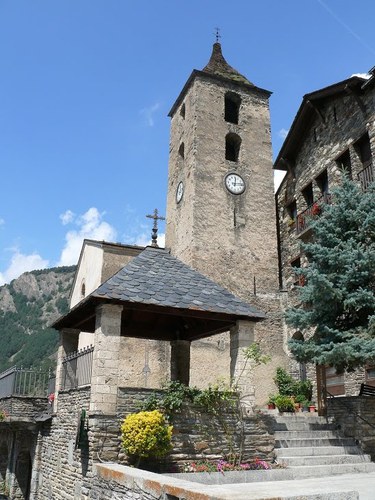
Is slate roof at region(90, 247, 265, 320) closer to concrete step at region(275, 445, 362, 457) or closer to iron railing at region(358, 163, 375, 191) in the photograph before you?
concrete step at region(275, 445, 362, 457)

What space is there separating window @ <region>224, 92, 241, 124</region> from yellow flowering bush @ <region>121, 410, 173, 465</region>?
17218 mm

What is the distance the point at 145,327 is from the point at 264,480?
5.39 meters

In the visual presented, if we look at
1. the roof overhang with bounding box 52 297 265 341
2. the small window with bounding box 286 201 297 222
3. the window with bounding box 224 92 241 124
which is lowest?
the roof overhang with bounding box 52 297 265 341

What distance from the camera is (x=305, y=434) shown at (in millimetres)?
11031

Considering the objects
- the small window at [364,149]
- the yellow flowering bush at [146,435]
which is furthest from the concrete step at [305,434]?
the small window at [364,149]

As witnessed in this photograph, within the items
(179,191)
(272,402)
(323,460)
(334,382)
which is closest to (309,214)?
(179,191)

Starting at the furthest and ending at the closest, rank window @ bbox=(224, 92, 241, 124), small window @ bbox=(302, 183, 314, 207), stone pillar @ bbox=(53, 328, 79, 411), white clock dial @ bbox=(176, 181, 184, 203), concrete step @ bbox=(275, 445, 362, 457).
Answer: window @ bbox=(224, 92, 241, 124) < white clock dial @ bbox=(176, 181, 184, 203) < small window @ bbox=(302, 183, 314, 207) < stone pillar @ bbox=(53, 328, 79, 411) < concrete step @ bbox=(275, 445, 362, 457)

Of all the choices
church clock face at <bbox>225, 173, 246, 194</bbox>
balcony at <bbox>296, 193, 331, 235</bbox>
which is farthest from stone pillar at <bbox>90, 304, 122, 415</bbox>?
church clock face at <bbox>225, 173, 246, 194</bbox>

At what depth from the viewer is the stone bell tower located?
2009 centimetres

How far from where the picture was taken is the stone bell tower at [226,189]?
2009cm

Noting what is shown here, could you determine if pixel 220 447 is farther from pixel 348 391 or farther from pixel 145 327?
pixel 348 391

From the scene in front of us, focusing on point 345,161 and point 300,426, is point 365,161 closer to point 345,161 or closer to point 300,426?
point 345,161

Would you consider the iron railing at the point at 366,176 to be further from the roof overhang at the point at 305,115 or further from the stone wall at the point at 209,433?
the stone wall at the point at 209,433

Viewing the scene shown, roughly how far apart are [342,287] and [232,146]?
12.6 m
